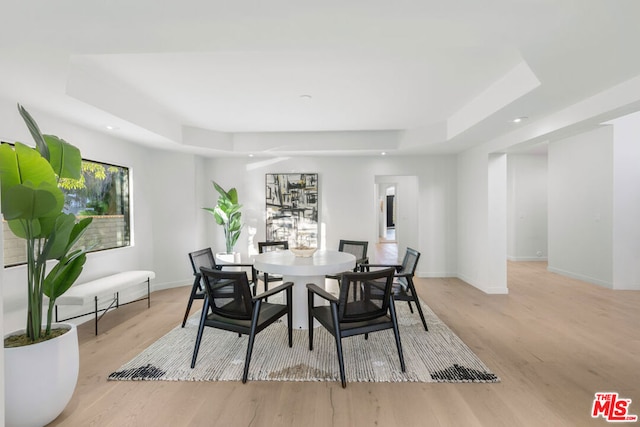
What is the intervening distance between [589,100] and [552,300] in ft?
9.13

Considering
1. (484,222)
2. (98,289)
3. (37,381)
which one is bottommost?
(37,381)

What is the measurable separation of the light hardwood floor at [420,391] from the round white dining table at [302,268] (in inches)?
37.1

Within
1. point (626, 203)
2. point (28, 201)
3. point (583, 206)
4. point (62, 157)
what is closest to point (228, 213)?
point (62, 157)

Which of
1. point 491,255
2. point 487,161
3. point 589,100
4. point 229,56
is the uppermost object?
point 229,56

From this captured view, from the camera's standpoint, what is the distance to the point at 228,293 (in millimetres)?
2346

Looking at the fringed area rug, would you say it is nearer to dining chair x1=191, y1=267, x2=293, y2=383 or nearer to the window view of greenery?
dining chair x1=191, y1=267, x2=293, y2=383

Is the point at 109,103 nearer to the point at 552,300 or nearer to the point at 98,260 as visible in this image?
the point at 98,260

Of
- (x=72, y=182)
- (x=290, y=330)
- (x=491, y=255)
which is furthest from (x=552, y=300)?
(x=72, y=182)

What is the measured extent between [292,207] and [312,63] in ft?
11.0

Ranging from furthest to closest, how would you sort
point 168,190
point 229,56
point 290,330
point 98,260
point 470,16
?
point 168,190 → point 98,260 → point 290,330 → point 229,56 → point 470,16

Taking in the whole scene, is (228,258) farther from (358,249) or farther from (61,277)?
(61,277)

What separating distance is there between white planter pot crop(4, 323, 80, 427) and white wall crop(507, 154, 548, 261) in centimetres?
Result: 827

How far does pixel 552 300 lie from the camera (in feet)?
13.8

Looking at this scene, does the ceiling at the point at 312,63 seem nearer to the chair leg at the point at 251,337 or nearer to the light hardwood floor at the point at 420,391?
the chair leg at the point at 251,337
